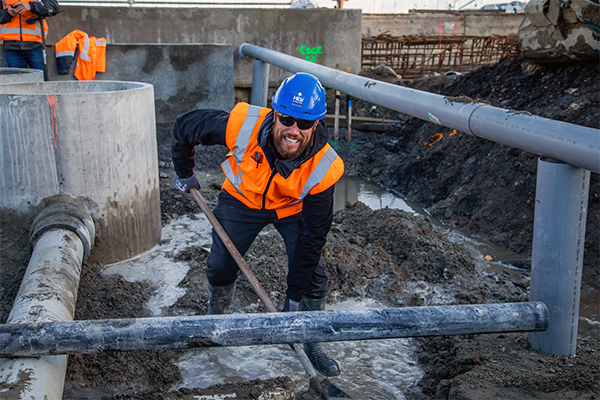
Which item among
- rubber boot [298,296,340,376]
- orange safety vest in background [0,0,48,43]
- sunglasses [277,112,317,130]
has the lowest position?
rubber boot [298,296,340,376]

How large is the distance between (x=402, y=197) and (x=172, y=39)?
5623 mm

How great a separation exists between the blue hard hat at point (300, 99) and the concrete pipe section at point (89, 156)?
1834 mm

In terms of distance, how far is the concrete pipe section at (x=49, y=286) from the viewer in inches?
83.0

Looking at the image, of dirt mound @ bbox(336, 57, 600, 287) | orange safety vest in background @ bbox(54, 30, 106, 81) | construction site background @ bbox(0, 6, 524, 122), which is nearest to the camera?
dirt mound @ bbox(336, 57, 600, 287)

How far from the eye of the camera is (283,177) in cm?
289

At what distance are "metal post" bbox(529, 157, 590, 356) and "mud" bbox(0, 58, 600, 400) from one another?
223 millimetres

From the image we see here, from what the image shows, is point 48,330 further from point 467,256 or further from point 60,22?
point 60,22

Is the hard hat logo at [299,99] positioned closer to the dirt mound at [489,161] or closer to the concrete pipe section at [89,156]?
the concrete pipe section at [89,156]

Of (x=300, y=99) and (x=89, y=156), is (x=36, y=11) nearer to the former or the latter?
(x=89, y=156)

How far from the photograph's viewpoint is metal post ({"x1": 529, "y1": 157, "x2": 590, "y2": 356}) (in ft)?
8.11

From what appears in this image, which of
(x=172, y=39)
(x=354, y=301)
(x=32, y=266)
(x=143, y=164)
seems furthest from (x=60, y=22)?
(x=354, y=301)

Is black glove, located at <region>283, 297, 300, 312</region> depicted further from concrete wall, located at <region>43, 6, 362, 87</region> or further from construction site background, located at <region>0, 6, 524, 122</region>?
concrete wall, located at <region>43, 6, 362, 87</region>

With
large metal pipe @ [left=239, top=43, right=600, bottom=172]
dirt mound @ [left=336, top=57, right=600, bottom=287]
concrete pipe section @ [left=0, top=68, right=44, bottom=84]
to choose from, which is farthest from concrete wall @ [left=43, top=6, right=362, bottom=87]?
large metal pipe @ [left=239, top=43, right=600, bottom=172]

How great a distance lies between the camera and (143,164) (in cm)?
448
